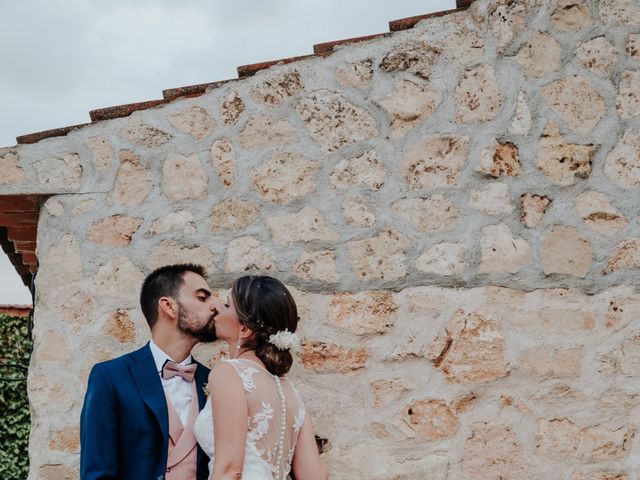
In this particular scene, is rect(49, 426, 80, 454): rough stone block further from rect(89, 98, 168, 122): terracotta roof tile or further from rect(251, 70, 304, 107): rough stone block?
rect(251, 70, 304, 107): rough stone block

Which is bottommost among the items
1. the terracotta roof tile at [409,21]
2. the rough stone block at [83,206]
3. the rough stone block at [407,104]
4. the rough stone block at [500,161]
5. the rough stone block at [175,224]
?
the rough stone block at [500,161]

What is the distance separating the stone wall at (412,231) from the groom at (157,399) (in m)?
0.31

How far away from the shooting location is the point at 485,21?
142 inches

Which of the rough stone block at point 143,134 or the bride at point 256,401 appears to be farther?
the rough stone block at point 143,134

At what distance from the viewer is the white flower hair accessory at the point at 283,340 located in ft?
9.75

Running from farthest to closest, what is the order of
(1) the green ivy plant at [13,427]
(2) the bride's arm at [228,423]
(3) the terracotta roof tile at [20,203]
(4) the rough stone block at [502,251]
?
1. (1) the green ivy plant at [13,427]
2. (3) the terracotta roof tile at [20,203]
3. (4) the rough stone block at [502,251]
4. (2) the bride's arm at [228,423]

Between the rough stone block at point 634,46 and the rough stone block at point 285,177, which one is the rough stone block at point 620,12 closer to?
the rough stone block at point 634,46

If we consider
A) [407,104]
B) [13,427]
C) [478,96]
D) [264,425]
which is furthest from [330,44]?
[13,427]

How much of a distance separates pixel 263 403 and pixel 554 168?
5.53 ft

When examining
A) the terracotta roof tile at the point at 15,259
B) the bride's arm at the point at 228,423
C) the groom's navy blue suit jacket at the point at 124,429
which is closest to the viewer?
the bride's arm at the point at 228,423

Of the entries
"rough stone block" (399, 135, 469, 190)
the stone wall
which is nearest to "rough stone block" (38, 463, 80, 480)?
the stone wall

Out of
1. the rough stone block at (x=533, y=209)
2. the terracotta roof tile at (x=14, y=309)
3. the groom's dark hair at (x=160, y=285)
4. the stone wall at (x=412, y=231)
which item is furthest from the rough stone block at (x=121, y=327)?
the terracotta roof tile at (x=14, y=309)

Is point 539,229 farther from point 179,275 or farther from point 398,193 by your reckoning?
point 179,275

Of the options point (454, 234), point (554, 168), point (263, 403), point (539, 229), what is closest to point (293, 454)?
point (263, 403)
